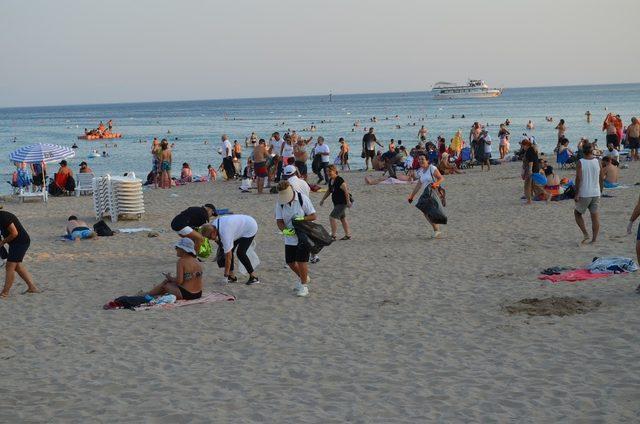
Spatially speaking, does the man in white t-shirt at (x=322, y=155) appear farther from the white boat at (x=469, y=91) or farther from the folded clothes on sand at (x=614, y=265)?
the white boat at (x=469, y=91)

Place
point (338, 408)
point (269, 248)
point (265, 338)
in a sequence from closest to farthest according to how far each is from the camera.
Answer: point (338, 408) < point (265, 338) < point (269, 248)

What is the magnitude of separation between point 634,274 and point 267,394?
5003 mm

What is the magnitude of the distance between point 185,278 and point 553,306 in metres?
3.96

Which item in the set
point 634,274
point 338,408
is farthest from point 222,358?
point 634,274

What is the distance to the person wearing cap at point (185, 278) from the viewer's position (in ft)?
28.6

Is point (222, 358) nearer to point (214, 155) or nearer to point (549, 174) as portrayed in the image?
point (549, 174)

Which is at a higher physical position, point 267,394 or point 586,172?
point 586,172

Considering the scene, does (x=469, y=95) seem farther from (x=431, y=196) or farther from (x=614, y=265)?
(x=614, y=265)

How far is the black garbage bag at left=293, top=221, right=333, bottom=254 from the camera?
878 cm

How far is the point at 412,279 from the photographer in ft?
31.4

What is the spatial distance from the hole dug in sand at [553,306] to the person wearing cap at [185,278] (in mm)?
3399

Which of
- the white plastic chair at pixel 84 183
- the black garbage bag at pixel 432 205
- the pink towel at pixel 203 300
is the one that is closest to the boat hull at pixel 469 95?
the white plastic chair at pixel 84 183

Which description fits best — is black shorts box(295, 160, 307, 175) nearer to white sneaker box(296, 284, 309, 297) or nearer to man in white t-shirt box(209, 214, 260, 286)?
man in white t-shirt box(209, 214, 260, 286)

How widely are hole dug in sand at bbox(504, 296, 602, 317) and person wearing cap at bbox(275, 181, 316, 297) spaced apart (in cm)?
236
